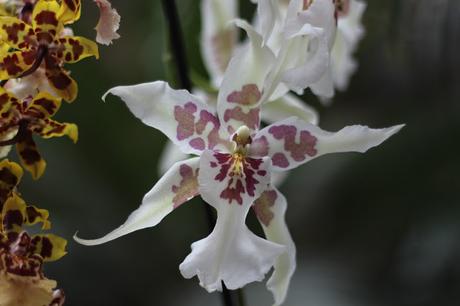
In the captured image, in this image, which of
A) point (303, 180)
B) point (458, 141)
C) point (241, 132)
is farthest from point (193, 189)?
point (303, 180)

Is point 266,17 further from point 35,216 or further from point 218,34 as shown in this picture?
point 218,34

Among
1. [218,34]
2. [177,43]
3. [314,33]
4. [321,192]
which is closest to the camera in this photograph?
[314,33]

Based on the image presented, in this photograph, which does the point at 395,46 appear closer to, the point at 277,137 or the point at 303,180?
the point at 277,137

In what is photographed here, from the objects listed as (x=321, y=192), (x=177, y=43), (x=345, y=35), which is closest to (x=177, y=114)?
(x=177, y=43)

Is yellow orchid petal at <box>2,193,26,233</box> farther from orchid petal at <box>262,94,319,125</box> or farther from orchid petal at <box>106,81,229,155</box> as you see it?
orchid petal at <box>262,94,319,125</box>

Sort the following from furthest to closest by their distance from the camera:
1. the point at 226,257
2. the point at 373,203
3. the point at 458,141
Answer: the point at 373,203 → the point at 458,141 → the point at 226,257

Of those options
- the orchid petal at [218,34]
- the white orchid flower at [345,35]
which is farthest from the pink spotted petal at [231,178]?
the orchid petal at [218,34]
